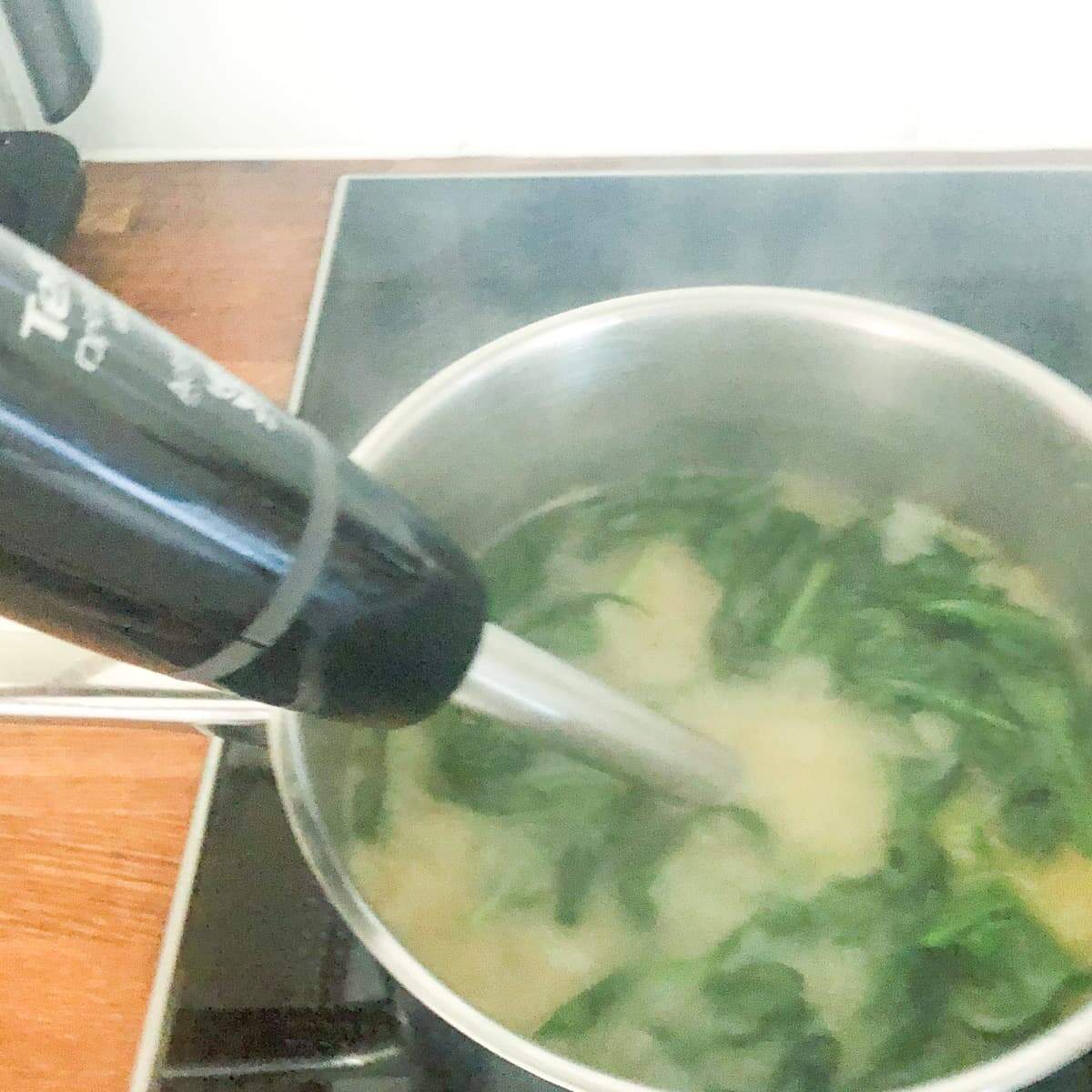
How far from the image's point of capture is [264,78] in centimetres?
89

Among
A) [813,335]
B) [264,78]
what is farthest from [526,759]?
[264,78]

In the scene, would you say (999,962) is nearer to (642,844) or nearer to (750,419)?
(642,844)

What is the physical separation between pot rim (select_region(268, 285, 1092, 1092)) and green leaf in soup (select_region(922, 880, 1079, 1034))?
0.12 m

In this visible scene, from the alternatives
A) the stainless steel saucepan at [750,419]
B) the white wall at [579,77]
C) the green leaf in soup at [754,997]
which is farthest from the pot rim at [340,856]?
the white wall at [579,77]

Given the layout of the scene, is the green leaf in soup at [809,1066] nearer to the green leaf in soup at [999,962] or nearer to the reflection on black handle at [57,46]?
the green leaf in soup at [999,962]

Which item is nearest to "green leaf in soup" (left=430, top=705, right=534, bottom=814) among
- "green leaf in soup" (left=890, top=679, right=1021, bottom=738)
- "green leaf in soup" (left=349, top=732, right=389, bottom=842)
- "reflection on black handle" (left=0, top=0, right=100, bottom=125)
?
"green leaf in soup" (left=349, top=732, right=389, bottom=842)

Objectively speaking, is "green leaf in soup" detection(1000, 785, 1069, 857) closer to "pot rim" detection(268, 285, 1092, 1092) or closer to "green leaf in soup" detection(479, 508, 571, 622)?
"pot rim" detection(268, 285, 1092, 1092)

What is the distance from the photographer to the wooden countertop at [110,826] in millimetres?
563

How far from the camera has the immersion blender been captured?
313mm

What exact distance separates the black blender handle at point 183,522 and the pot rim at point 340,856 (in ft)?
0.39

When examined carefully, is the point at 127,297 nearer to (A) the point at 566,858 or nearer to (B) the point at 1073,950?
(A) the point at 566,858

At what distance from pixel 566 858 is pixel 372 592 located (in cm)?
33

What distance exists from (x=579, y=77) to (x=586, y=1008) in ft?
2.20

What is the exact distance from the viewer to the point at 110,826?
0.63 m
